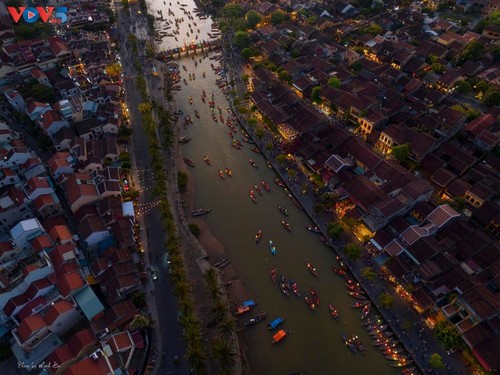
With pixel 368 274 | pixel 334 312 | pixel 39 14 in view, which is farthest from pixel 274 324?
pixel 39 14

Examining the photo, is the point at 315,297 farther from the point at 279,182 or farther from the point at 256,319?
the point at 279,182

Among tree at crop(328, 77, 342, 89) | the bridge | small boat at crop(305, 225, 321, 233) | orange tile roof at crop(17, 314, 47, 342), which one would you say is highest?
the bridge

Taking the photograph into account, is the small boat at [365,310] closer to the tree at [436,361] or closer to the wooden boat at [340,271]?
the wooden boat at [340,271]

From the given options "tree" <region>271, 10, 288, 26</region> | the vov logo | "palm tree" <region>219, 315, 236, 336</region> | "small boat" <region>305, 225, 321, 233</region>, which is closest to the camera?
"palm tree" <region>219, 315, 236, 336</region>

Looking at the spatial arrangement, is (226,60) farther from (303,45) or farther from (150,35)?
(150,35)

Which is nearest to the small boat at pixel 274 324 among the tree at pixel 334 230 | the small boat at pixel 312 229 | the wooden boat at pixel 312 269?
the wooden boat at pixel 312 269

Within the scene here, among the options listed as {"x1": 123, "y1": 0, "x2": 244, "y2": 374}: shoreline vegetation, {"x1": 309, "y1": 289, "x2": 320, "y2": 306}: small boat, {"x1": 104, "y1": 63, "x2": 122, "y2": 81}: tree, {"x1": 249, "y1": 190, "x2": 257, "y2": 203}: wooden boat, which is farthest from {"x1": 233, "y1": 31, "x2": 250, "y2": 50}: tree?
{"x1": 309, "y1": 289, "x2": 320, "y2": 306}: small boat

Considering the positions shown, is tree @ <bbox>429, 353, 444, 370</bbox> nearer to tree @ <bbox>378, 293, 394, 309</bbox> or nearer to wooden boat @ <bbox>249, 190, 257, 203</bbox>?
tree @ <bbox>378, 293, 394, 309</bbox>
